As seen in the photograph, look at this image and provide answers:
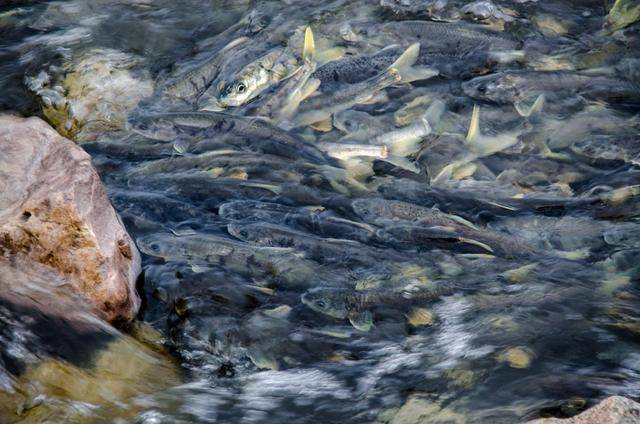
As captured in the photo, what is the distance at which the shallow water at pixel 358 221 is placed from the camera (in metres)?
3.66

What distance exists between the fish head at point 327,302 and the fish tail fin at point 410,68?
2946 millimetres

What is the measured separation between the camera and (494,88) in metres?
6.66

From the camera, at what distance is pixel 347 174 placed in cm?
573

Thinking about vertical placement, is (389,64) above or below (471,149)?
above

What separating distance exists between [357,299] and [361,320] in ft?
0.50

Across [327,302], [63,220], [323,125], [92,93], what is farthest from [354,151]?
[92,93]

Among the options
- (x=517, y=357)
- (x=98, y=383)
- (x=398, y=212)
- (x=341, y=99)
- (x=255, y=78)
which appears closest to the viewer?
(x=98, y=383)

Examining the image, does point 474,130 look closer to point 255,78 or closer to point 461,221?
point 461,221

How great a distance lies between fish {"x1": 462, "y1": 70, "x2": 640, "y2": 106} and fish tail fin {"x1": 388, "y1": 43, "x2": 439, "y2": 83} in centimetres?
54

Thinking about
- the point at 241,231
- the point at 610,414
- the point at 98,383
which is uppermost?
the point at 610,414

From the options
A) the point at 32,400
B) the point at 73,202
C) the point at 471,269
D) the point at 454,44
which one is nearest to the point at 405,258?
the point at 471,269

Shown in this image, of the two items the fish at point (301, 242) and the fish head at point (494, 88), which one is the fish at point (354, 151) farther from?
the fish head at point (494, 88)

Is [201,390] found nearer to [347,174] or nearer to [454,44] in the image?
[347,174]

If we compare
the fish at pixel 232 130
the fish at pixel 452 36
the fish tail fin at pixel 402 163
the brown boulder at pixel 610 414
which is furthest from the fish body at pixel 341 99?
the brown boulder at pixel 610 414
